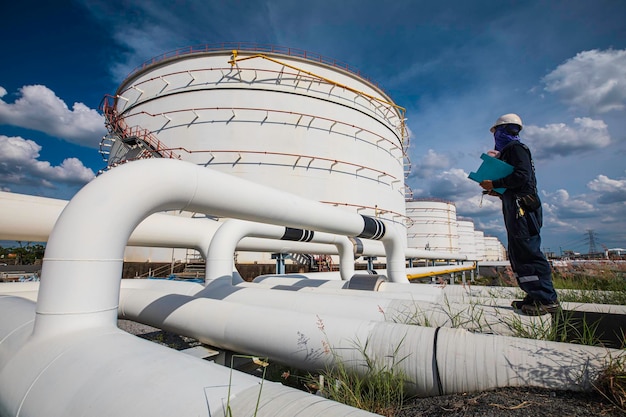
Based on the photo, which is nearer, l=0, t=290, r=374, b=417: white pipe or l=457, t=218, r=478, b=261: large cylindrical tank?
l=0, t=290, r=374, b=417: white pipe

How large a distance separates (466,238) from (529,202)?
47.1 m

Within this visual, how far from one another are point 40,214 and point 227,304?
94.5 inches

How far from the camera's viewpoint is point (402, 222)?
2022 cm

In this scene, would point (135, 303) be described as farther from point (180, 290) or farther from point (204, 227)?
point (204, 227)

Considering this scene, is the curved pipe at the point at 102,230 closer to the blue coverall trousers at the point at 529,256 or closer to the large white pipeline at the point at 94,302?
the large white pipeline at the point at 94,302

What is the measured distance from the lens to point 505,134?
255cm

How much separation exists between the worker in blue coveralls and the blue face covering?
0.03 ft

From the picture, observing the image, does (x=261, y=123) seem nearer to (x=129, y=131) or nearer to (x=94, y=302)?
(x=129, y=131)

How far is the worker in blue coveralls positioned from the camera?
2.13 m

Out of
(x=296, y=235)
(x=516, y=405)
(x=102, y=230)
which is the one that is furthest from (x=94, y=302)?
(x=296, y=235)

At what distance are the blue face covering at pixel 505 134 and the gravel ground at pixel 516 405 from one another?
1944 millimetres

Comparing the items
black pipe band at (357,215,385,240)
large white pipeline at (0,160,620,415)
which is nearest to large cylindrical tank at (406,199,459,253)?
black pipe band at (357,215,385,240)

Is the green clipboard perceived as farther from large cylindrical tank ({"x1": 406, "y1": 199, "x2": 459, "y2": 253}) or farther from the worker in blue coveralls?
large cylindrical tank ({"x1": 406, "y1": 199, "x2": 459, "y2": 253})

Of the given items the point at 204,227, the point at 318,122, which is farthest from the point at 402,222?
the point at 204,227
